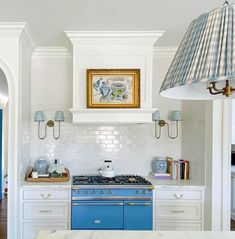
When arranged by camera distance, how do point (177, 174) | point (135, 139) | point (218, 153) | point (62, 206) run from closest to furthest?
point (218, 153), point (62, 206), point (177, 174), point (135, 139)

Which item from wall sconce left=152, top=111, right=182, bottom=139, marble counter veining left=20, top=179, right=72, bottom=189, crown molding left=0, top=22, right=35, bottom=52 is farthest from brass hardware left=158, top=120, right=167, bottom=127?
crown molding left=0, top=22, right=35, bottom=52

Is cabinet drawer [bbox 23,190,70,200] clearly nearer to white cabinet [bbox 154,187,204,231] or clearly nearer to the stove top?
the stove top

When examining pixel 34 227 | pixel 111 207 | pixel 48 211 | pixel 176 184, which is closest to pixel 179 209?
pixel 176 184

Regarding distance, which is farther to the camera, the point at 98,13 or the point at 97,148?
the point at 97,148

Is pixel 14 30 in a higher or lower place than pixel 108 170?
higher

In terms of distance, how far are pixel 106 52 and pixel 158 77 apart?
90cm

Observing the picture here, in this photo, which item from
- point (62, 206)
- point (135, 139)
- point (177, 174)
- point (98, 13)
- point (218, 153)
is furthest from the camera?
point (135, 139)

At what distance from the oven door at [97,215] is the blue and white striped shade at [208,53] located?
8.12 feet

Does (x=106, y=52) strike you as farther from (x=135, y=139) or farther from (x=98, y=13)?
(x=135, y=139)

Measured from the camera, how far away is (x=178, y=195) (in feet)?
10.1

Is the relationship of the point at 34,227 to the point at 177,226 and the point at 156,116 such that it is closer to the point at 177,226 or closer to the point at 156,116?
the point at 177,226

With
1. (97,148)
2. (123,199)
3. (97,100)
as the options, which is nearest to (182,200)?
(123,199)

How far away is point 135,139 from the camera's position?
369cm

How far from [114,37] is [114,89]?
0.62 metres
